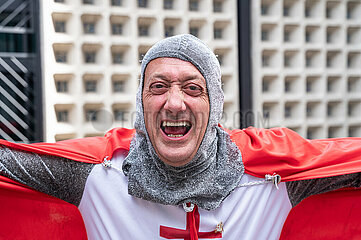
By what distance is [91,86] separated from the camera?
1.43 metres

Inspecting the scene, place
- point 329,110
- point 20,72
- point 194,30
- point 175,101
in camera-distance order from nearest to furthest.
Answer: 1. point 175,101
2. point 20,72
3. point 194,30
4. point 329,110

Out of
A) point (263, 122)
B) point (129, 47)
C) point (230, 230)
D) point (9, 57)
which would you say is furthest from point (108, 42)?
point (230, 230)

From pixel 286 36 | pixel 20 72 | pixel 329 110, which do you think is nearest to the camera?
pixel 20 72

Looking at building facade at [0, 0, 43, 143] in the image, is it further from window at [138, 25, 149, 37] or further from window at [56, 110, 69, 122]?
window at [138, 25, 149, 37]

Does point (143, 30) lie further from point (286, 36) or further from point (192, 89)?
point (192, 89)

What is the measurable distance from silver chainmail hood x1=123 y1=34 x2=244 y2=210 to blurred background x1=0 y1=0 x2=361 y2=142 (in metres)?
0.68

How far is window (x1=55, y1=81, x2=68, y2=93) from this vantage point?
137 cm

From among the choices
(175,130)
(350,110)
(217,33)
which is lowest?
(350,110)

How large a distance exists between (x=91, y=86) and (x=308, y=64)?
1177 millimetres

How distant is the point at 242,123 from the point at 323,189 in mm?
732

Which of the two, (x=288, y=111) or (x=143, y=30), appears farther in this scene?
(x=288, y=111)

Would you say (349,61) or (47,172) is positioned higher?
(349,61)

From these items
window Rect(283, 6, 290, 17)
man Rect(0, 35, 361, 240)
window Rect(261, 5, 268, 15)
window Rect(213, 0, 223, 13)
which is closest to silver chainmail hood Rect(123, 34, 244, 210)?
man Rect(0, 35, 361, 240)

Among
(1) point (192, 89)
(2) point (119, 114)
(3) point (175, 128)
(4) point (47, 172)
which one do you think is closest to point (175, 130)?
(3) point (175, 128)
